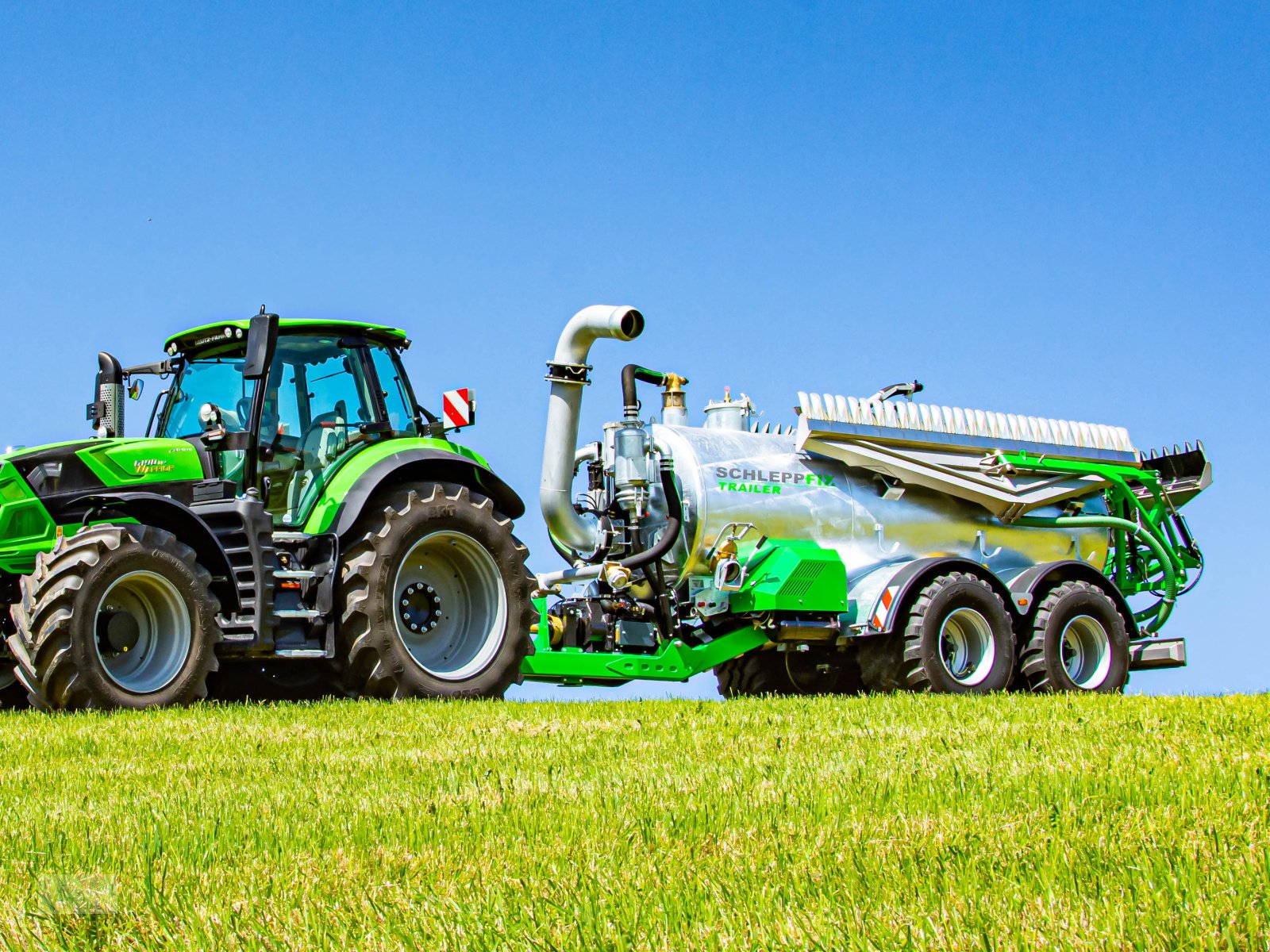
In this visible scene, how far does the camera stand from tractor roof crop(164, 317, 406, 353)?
35.0 feet

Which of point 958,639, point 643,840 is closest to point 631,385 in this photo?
point 958,639

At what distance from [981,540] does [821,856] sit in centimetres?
1089

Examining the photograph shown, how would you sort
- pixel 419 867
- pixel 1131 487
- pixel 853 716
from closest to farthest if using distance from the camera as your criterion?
pixel 419 867
pixel 853 716
pixel 1131 487

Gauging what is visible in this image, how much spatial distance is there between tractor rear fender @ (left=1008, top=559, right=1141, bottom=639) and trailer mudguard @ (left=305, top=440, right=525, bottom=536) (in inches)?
205

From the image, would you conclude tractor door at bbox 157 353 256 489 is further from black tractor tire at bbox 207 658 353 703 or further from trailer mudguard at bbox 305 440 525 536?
black tractor tire at bbox 207 658 353 703

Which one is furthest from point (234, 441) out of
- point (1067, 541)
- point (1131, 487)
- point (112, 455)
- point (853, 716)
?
point (1131, 487)

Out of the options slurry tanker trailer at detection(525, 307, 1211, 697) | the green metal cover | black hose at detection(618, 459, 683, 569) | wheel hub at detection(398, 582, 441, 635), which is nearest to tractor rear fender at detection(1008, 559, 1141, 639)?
slurry tanker trailer at detection(525, 307, 1211, 697)

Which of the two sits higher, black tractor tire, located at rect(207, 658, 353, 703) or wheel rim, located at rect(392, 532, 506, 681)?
wheel rim, located at rect(392, 532, 506, 681)

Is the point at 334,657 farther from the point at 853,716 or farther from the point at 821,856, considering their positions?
the point at 821,856

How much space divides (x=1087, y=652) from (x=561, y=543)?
553 cm

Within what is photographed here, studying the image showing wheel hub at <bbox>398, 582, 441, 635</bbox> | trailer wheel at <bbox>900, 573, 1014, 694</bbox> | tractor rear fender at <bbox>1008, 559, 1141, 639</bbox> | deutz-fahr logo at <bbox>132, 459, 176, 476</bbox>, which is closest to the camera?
deutz-fahr logo at <bbox>132, 459, 176, 476</bbox>

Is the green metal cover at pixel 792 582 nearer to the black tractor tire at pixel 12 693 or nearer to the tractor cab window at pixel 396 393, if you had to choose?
the tractor cab window at pixel 396 393

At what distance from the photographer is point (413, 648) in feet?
35.1

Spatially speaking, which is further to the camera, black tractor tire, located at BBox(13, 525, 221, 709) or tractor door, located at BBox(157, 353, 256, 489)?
tractor door, located at BBox(157, 353, 256, 489)
